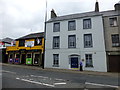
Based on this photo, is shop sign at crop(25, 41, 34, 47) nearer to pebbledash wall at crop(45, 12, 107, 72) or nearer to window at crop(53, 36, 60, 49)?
pebbledash wall at crop(45, 12, 107, 72)

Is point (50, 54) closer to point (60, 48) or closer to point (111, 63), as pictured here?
point (60, 48)

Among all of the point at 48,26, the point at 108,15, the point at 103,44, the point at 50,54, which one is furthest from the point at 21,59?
the point at 108,15

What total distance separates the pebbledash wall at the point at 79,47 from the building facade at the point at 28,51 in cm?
212

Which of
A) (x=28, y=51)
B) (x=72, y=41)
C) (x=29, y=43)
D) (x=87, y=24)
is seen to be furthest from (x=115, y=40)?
(x=28, y=51)

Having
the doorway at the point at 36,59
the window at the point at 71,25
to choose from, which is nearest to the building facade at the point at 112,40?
the window at the point at 71,25

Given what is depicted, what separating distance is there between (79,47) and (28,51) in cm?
1178

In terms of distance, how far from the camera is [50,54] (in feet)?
62.1

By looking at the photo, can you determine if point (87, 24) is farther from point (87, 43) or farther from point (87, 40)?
point (87, 43)

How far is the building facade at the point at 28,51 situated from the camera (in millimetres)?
20616

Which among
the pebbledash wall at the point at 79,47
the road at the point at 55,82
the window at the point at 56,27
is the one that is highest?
the window at the point at 56,27

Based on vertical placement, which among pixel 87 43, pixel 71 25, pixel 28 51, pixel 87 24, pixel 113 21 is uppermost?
pixel 113 21

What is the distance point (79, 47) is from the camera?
17156 mm

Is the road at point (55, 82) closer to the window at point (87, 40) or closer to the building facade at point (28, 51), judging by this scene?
the window at point (87, 40)

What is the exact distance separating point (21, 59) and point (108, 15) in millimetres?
20780
